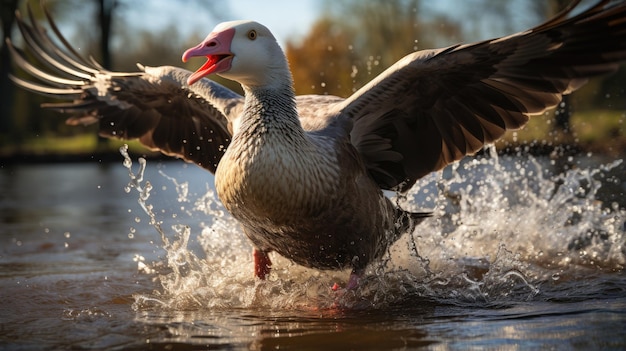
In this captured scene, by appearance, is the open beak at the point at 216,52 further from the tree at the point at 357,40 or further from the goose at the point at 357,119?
the tree at the point at 357,40

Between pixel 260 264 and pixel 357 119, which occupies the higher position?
pixel 357 119

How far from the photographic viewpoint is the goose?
17.1ft

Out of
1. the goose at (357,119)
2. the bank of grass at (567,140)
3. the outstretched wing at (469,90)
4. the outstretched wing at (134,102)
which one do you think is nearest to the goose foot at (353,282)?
the goose at (357,119)

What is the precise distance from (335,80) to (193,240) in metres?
21.9

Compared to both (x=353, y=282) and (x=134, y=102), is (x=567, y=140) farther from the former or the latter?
(x=353, y=282)

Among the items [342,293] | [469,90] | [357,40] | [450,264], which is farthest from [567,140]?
[342,293]

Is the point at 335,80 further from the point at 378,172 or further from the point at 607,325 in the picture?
the point at 607,325

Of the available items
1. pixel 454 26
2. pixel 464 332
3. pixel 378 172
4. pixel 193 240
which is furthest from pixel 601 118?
pixel 464 332

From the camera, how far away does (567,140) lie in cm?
2181

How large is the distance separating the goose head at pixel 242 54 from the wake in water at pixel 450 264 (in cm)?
158

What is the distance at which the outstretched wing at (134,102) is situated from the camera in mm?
7102

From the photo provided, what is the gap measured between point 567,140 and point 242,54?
1811 cm

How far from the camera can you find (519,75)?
5.66 metres

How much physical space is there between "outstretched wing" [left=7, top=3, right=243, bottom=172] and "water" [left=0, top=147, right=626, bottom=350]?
70 cm
